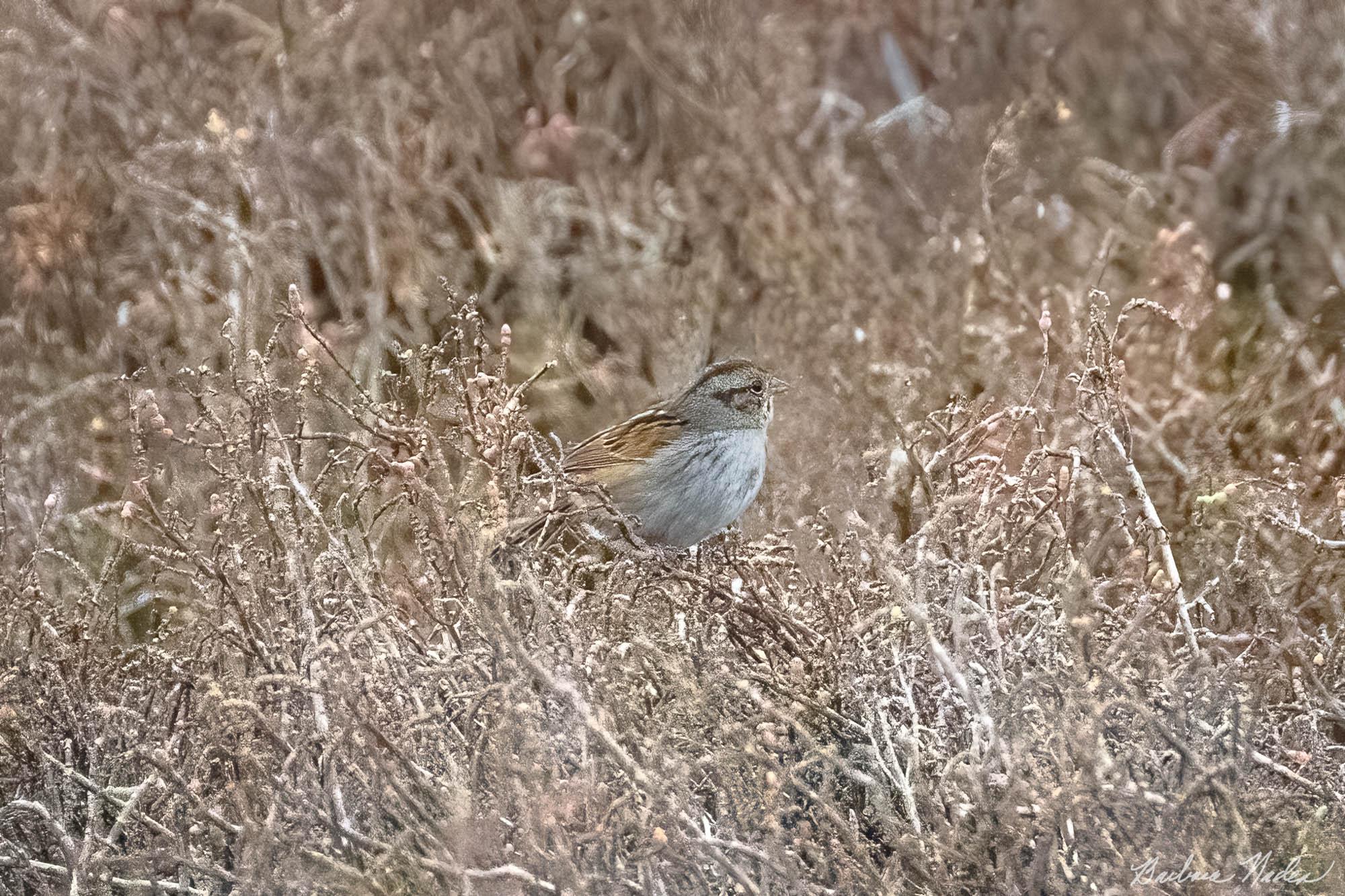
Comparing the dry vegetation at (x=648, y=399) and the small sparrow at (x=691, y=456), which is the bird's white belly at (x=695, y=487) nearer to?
the small sparrow at (x=691, y=456)

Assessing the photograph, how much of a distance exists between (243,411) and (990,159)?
3069 millimetres

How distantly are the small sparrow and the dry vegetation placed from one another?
16 cm

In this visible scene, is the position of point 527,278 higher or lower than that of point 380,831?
lower

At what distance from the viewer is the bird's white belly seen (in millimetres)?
3465

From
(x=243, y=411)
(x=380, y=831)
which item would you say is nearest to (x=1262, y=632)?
(x=380, y=831)

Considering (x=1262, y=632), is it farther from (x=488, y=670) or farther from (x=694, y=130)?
(x=694, y=130)

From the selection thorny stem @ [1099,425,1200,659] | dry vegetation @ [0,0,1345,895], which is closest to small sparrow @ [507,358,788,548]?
dry vegetation @ [0,0,1345,895]

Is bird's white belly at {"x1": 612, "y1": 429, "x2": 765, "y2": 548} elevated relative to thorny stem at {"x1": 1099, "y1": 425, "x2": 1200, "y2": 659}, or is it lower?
lower

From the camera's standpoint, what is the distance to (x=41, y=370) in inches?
182

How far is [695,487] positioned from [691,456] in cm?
10

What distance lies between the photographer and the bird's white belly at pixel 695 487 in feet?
11.4

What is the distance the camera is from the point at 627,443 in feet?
12.1

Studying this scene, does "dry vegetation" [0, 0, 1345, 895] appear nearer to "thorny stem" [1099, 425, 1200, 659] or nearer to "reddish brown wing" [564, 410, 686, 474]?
"thorny stem" [1099, 425, 1200, 659]

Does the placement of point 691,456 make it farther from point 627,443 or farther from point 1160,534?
point 1160,534
